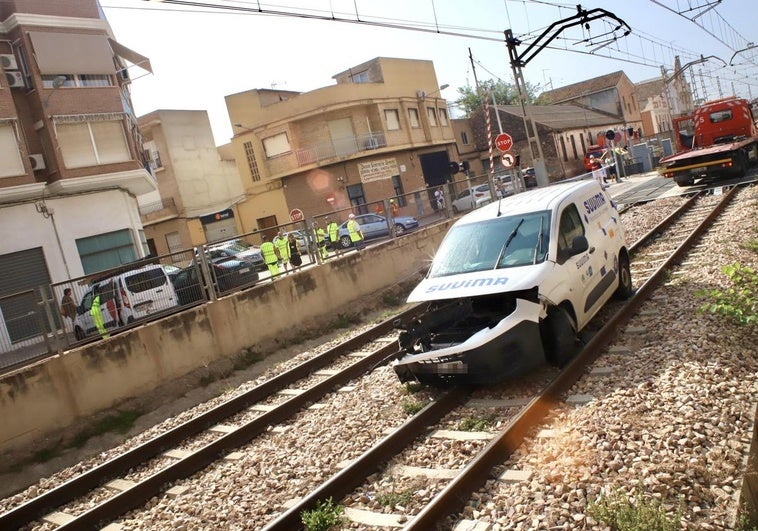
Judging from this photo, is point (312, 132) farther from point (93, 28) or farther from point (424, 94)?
point (93, 28)

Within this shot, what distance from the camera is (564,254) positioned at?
23.0ft

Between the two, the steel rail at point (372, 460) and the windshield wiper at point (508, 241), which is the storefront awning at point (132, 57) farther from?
the steel rail at point (372, 460)

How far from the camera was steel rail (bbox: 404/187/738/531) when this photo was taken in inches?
166

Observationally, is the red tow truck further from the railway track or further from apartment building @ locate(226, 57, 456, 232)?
apartment building @ locate(226, 57, 456, 232)

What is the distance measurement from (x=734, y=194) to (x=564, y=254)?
45.4 ft

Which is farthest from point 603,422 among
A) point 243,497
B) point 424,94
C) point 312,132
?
point 424,94

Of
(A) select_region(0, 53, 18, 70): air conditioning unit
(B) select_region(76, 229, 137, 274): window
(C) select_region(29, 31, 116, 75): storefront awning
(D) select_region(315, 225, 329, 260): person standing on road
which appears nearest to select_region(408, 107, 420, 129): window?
Result: (C) select_region(29, 31, 116, 75): storefront awning

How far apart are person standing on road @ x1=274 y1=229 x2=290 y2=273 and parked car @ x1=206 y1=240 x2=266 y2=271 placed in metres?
0.44

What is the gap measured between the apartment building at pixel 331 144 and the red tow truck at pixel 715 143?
17.8m

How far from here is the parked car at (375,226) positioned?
15298 mm

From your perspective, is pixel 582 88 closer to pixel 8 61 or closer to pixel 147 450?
pixel 8 61

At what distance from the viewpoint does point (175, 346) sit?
10359mm

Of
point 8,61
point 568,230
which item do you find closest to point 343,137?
point 8,61

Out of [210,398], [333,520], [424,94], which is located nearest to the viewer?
[333,520]
